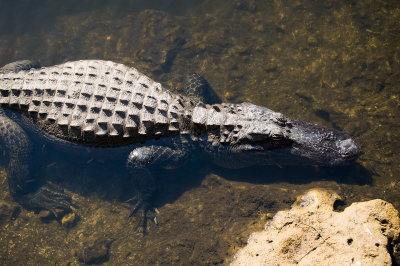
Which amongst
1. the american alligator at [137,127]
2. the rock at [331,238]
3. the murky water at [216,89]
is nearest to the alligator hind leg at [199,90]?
the murky water at [216,89]

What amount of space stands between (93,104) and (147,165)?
1.33m

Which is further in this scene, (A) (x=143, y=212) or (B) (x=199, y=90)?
(B) (x=199, y=90)

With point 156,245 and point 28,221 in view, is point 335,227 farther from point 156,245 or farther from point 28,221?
point 28,221

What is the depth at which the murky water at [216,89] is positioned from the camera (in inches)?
177

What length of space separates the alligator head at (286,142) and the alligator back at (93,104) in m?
1.08

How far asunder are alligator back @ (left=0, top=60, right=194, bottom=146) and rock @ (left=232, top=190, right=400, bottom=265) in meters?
2.31

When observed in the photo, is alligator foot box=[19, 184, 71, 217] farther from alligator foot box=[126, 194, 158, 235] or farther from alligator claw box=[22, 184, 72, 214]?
alligator foot box=[126, 194, 158, 235]

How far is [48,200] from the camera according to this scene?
5305mm

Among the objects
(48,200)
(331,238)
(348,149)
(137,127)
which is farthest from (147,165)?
(348,149)

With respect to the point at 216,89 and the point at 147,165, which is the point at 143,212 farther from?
the point at 216,89

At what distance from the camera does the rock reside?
289 cm

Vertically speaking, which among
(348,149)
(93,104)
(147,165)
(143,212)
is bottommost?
(143,212)

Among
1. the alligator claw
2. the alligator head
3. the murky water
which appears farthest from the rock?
the alligator claw

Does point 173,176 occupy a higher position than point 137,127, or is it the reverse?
point 137,127
